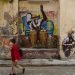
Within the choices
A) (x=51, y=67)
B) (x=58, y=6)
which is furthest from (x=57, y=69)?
(x=58, y=6)

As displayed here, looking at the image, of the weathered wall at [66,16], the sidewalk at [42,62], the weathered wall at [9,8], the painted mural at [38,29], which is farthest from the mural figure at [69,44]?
the weathered wall at [9,8]

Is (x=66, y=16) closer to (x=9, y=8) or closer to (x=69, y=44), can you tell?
(x=69, y=44)

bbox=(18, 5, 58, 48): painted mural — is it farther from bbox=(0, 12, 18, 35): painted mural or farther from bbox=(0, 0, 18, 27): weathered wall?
bbox=(0, 0, 18, 27): weathered wall

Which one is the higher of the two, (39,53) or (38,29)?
(38,29)

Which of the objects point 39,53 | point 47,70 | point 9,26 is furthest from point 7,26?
point 47,70

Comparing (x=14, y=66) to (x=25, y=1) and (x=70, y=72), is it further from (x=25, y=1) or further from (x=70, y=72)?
(x=25, y=1)

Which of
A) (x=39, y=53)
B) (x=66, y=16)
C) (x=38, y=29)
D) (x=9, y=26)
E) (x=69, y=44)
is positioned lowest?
(x=39, y=53)

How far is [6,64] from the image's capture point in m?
19.8

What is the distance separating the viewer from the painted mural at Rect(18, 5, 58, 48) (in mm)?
21422

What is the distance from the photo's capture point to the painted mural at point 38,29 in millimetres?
21422

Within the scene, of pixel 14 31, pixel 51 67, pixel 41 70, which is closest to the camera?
pixel 41 70

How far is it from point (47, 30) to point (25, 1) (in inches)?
76.7

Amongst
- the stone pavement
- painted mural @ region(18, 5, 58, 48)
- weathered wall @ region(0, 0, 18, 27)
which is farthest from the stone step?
weathered wall @ region(0, 0, 18, 27)

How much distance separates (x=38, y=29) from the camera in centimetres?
2152
